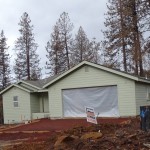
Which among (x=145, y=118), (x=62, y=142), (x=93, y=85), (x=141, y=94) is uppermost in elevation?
(x=93, y=85)

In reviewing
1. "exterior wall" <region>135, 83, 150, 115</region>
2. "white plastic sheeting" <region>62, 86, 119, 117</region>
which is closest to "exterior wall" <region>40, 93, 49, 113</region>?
"white plastic sheeting" <region>62, 86, 119, 117</region>

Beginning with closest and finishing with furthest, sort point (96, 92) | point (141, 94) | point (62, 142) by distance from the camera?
point (62, 142) < point (141, 94) < point (96, 92)

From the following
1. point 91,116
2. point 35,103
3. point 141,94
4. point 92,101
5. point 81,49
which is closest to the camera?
point 91,116

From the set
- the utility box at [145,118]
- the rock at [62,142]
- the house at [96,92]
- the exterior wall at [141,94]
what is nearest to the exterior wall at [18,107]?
the house at [96,92]

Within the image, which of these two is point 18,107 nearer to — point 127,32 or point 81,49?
point 127,32

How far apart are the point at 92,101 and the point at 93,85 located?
137cm

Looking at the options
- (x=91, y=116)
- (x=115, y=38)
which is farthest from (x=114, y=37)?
(x=91, y=116)

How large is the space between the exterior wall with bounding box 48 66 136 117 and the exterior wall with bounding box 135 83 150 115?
485 millimetres

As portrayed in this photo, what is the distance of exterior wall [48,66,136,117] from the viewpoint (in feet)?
90.7

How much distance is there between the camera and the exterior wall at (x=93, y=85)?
27.6 metres

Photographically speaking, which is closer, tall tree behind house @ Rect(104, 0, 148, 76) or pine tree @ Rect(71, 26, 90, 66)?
tall tree behind house @ Rect(104, 0, 148, 76)

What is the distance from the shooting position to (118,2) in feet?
146

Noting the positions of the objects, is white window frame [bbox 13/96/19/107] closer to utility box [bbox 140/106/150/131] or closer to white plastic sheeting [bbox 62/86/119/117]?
white plastic sheeting [bbox 62/86/119/117]

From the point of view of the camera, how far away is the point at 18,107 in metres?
37.0
